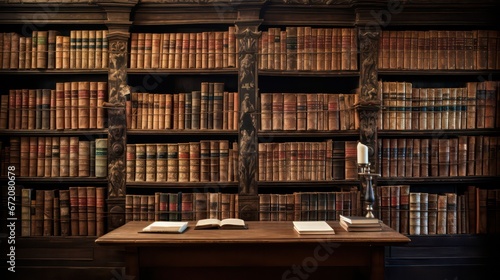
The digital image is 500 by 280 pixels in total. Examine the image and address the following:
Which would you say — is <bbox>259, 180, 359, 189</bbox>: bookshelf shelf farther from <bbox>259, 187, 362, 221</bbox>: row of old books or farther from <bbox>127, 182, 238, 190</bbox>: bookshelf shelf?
<bbox>127, 182, 238, 190</bbox>: bookshelf shelf

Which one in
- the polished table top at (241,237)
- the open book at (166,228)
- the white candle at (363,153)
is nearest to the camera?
the polished table top at (241,237)

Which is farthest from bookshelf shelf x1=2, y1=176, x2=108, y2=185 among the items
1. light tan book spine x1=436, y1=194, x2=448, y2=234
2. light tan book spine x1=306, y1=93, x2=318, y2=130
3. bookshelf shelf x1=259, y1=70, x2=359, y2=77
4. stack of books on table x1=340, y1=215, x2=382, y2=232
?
light tan book spine x1=436, y1=194, x2=448, y2=234

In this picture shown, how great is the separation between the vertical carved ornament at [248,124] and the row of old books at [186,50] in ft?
0.30

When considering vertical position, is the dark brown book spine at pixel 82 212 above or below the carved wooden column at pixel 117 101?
below

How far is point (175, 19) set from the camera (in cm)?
302

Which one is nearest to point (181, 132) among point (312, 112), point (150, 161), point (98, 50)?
point (150, 161)

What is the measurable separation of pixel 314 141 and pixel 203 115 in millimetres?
936

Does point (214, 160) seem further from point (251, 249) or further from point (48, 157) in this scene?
point (48, 157)

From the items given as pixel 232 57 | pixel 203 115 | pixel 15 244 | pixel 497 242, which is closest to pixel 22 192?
pixel 15 244

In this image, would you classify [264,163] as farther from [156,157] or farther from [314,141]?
[156,157]

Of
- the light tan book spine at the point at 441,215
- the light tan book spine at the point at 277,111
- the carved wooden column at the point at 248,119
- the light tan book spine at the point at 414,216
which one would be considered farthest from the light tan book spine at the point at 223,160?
the light tan book spine at the point at 441,215

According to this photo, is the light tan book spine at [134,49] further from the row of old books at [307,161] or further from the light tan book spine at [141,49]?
the row of old books at [307,161]

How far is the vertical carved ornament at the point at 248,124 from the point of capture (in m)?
2.93

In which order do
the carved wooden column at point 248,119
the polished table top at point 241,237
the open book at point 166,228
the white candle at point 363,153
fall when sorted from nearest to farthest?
the polished table top at point 241,237, the open book at point 166,228, the white candle at point 363,153, the carved wooden column at point 248,119
